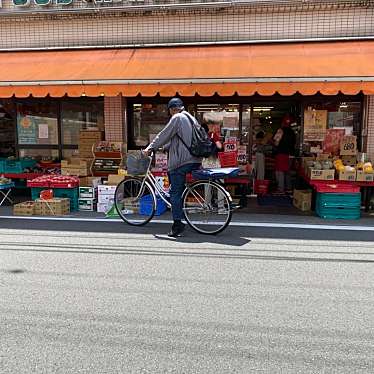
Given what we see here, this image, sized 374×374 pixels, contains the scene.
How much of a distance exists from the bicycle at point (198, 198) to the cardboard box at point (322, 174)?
1.87 meters

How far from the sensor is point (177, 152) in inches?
244

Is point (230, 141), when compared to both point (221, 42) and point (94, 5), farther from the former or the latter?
point (94, 5)

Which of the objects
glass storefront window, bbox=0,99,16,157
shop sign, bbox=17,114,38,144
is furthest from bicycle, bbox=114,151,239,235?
glass storefront window, bbox=0,99,16,157

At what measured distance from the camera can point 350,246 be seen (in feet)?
18.9

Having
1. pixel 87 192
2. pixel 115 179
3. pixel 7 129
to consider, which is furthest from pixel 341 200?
pixel 7 129

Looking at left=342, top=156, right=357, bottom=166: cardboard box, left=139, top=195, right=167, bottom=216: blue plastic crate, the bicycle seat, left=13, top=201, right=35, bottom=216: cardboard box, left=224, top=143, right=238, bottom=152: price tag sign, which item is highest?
left=224, top=143, right=238, bottom=152: price tag sign

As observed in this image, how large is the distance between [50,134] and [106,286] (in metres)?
6.84

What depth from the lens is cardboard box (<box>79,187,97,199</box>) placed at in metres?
8.05

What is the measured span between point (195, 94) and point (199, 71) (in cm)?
51

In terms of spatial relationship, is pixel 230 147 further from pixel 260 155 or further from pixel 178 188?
pixel 178 188

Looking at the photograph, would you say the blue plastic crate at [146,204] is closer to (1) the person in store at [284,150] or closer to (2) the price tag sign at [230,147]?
(2) the price tag sign at [230,147]

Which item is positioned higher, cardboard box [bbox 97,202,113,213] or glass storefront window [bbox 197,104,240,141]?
glass storefront window [bbox 197,104,240,141]

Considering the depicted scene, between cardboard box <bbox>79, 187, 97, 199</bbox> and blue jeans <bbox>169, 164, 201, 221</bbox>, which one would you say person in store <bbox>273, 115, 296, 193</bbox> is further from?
cardboard box <bbox>79, 187, 97, 199</bbox>

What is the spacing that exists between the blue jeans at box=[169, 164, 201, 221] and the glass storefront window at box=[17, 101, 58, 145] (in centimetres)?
507
